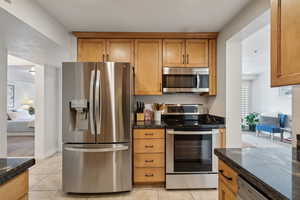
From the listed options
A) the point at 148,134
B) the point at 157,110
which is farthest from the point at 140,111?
the point at 148,134

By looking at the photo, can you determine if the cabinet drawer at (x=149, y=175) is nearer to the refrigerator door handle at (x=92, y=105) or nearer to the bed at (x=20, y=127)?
the refrigerator door handle at (x=92, y=105)

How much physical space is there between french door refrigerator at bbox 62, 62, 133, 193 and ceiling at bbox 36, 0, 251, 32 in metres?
0.63

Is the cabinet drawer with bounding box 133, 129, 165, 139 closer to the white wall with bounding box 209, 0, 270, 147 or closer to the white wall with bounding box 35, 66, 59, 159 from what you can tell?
the white wall with bounding box 209, 0, 270, 147

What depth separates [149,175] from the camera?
282 centimetres

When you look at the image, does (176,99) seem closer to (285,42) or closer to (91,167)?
(91,167)

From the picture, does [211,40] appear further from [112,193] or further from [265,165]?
[112,193]

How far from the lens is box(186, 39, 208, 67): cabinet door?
3275 mm

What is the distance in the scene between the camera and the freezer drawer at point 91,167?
2555mm

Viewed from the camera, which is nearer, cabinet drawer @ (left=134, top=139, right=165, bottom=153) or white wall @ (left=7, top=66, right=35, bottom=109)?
cabinet drawer @ (left=134, top=139, right=165, bottom=153)

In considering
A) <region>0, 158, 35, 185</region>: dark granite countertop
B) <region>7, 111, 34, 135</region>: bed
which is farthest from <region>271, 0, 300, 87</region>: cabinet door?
<region>7, 111, 34, 135</region>: bed

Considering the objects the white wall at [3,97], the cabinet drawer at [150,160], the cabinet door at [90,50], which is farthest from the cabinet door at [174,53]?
the white wall at [3,97]

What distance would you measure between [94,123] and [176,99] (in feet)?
5.27

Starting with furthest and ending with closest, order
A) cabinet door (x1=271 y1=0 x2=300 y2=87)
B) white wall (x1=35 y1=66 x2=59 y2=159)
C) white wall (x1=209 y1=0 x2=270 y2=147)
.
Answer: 1. white wall (x1=35 y1=66 x2=59 y2=159)
2. white wall (x1=209 y1=0 x2=270 y2=147)
3. cabinet door (x1=271 y1=0 x2=300 y2=87)

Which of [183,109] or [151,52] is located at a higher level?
[151,52]
